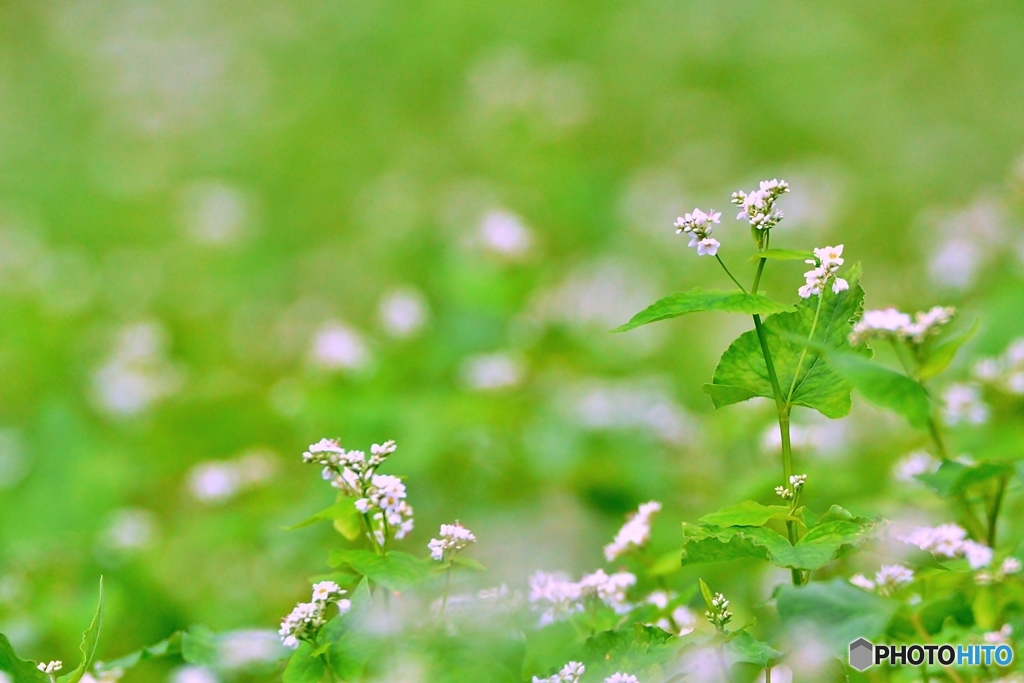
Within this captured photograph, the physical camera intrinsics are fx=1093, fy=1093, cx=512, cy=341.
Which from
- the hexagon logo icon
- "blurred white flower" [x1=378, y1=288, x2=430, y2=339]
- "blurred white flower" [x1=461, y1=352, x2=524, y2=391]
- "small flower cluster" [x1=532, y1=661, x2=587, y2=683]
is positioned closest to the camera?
"small flower cluster" [x1=532, y1=661, x2=587, y2=683]

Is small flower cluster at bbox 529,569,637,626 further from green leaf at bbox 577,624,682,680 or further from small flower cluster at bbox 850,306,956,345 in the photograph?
small flower cluster at bbox 850,306,956,345

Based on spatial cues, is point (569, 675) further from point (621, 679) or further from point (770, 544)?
point (770, 544)

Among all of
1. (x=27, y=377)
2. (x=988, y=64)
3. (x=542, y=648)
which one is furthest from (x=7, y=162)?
(x=542, y=648)

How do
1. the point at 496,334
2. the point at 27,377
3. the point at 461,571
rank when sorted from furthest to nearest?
the point at 27,377 → the point at 496,334 → the point at 461,571

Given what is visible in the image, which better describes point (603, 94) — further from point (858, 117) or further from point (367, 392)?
point (367, 392)

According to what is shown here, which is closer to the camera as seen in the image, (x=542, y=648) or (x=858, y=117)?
(x=542, y=648)

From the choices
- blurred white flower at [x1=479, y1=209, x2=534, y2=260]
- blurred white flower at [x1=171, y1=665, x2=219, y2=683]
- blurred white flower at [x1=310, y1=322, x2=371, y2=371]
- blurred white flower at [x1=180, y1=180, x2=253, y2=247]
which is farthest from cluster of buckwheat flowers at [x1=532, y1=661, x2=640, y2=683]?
blurred white flower at [x1=180, y1=180, x2=253, y2=247]

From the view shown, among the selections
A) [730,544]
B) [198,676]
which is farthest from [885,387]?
[198,676]
